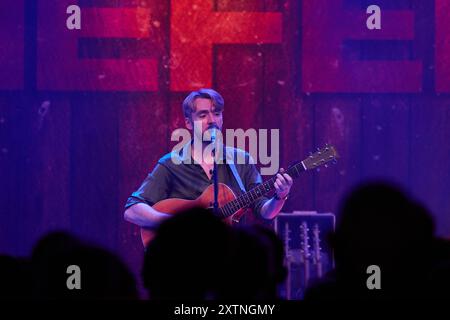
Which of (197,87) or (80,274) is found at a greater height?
(197,87)

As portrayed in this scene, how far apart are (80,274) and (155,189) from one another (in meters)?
Result: 2.65

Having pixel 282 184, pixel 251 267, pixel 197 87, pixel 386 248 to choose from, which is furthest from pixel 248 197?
pixel 386 248

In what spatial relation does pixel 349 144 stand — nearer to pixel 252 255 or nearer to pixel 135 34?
pixel 135 34

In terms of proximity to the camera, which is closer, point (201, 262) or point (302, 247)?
point (201, 262)

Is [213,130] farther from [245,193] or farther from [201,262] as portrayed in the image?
[201,262]

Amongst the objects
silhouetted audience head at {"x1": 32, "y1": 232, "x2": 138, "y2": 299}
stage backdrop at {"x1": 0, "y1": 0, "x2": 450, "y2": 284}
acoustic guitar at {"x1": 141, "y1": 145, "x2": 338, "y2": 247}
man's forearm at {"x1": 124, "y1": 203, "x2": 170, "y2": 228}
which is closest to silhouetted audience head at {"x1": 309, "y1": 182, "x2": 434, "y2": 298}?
silhouetted audience head at {"x1": 32, "y1": 232, "x2": 138, "y2": 299}

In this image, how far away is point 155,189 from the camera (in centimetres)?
437

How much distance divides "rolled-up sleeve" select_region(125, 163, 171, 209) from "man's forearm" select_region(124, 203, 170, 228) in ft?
0.13

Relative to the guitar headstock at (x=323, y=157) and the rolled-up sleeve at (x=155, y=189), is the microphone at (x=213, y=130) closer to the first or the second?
the rolled-up sleeve at (x=155, y=189)

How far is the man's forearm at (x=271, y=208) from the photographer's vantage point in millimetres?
4059

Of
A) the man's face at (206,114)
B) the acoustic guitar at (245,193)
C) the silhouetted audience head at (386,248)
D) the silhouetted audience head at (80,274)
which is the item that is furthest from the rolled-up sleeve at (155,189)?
the silhouetted audience head at (386,248)

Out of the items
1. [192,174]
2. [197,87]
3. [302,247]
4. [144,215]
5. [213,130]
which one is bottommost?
[302,247]

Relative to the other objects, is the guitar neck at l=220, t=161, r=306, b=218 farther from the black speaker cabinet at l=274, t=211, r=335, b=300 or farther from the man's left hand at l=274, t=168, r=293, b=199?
the black speaker cabinet at l=274, t=211, r=335, b=300

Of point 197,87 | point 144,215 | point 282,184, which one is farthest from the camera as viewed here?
point 197,87
